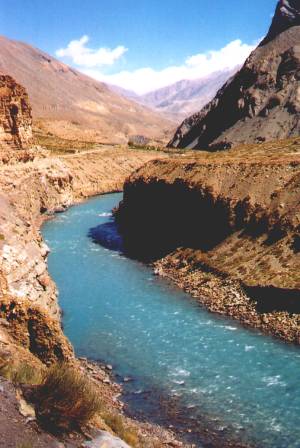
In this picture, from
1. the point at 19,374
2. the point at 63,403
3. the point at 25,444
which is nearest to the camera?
the point at 25,444

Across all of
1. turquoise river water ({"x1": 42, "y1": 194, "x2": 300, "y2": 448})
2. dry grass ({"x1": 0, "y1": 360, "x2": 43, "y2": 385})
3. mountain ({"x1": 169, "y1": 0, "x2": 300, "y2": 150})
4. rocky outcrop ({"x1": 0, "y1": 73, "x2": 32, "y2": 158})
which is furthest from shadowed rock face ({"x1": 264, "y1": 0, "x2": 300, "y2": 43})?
dry grass ({"x1": 0, "y1": 360, "x2": 43, "y2": 385})

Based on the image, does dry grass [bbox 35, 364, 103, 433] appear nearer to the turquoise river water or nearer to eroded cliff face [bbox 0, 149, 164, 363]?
eroded cliff face [bbox 0, 149, 164, 363]

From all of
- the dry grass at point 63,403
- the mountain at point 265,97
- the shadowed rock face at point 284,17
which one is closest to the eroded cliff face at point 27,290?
the dry grass at point 63,403

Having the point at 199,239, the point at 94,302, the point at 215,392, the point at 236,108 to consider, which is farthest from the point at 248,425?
the point at 236,108

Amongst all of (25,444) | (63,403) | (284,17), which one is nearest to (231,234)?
(63,403)

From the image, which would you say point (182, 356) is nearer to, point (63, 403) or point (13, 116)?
point (63, 403)

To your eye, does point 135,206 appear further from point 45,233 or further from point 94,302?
point 94,302
